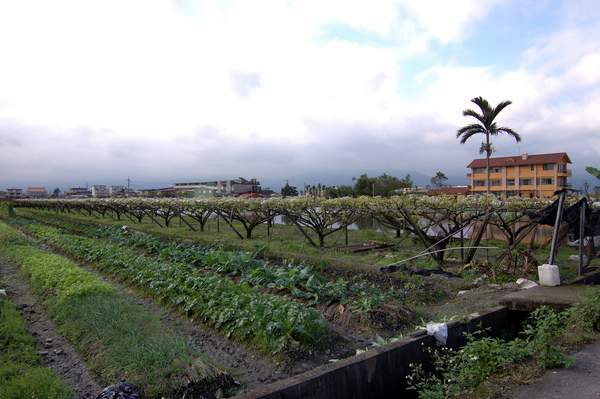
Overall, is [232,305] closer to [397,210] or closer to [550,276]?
[550,276]

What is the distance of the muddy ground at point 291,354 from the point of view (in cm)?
410

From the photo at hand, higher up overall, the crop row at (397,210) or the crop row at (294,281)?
the crop row at (397,210)

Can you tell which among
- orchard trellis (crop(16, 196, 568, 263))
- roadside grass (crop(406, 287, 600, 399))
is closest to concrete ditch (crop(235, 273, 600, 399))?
roadside grass (crop(406, 287, 600, 399))

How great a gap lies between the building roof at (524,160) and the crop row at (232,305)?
48.7 m

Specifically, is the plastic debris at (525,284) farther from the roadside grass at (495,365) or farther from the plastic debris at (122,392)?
the plastic debris at (122,392)

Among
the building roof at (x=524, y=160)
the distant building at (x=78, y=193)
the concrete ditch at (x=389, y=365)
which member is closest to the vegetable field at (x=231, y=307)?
the concrete ditch at (x=389, y=365)

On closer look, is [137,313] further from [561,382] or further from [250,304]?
[561,382]

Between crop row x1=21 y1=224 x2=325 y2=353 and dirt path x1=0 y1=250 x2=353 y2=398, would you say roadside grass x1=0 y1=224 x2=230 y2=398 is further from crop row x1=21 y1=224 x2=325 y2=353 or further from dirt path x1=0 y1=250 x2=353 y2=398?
crop row x1=21 y1=224 x2=325 y2=353

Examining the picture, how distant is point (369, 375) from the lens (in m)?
3.61

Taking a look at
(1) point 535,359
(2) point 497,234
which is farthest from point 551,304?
(2) point 497,234

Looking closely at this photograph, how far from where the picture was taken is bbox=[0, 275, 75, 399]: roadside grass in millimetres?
→ 3323

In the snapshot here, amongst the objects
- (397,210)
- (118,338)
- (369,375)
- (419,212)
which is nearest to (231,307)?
(118,338)

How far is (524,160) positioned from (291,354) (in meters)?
50.6

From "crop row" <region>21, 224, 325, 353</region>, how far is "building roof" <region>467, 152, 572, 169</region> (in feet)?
160
